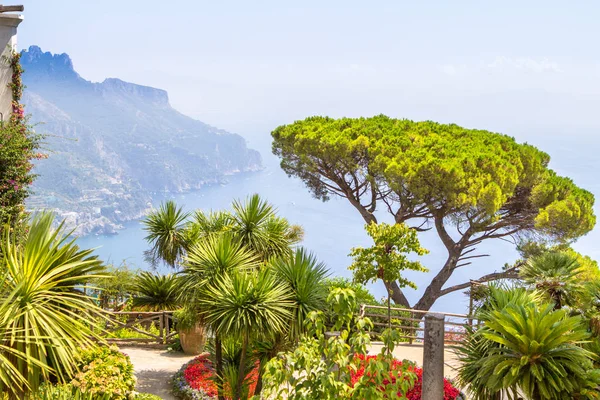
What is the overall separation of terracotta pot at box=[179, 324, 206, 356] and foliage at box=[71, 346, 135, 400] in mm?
4939

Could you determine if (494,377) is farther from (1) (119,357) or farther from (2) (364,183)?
(2) (364,183)

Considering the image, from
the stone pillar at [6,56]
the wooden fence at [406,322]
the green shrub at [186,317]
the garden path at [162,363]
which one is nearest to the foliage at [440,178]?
the wooden fence at [406,322]

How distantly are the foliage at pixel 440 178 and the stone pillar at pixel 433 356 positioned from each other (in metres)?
12.4

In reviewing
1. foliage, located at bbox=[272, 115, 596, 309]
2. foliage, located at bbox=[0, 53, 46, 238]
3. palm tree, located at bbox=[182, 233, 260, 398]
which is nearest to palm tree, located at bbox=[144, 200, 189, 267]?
foliage, located at bbox=[0, 53, 46, 238]

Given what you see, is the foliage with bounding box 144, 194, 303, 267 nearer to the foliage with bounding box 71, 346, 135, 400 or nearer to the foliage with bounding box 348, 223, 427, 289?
the foliage with bounding box 348, 223, 427, 289

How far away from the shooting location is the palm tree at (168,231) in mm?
15680

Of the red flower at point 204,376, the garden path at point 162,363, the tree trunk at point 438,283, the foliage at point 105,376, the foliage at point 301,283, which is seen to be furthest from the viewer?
the tree trunk at point 438,283

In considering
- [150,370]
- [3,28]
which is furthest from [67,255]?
[3,28]

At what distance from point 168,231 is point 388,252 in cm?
599

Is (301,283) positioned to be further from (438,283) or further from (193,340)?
(438,283)

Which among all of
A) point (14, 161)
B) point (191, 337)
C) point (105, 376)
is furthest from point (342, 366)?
point (14, 161)

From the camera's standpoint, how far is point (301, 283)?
11.2 m

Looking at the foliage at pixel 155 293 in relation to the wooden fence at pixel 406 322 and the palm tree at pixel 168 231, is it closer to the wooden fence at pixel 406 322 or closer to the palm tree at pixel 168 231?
the palm tree at pixel 168 231

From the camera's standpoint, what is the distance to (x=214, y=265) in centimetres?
1165
